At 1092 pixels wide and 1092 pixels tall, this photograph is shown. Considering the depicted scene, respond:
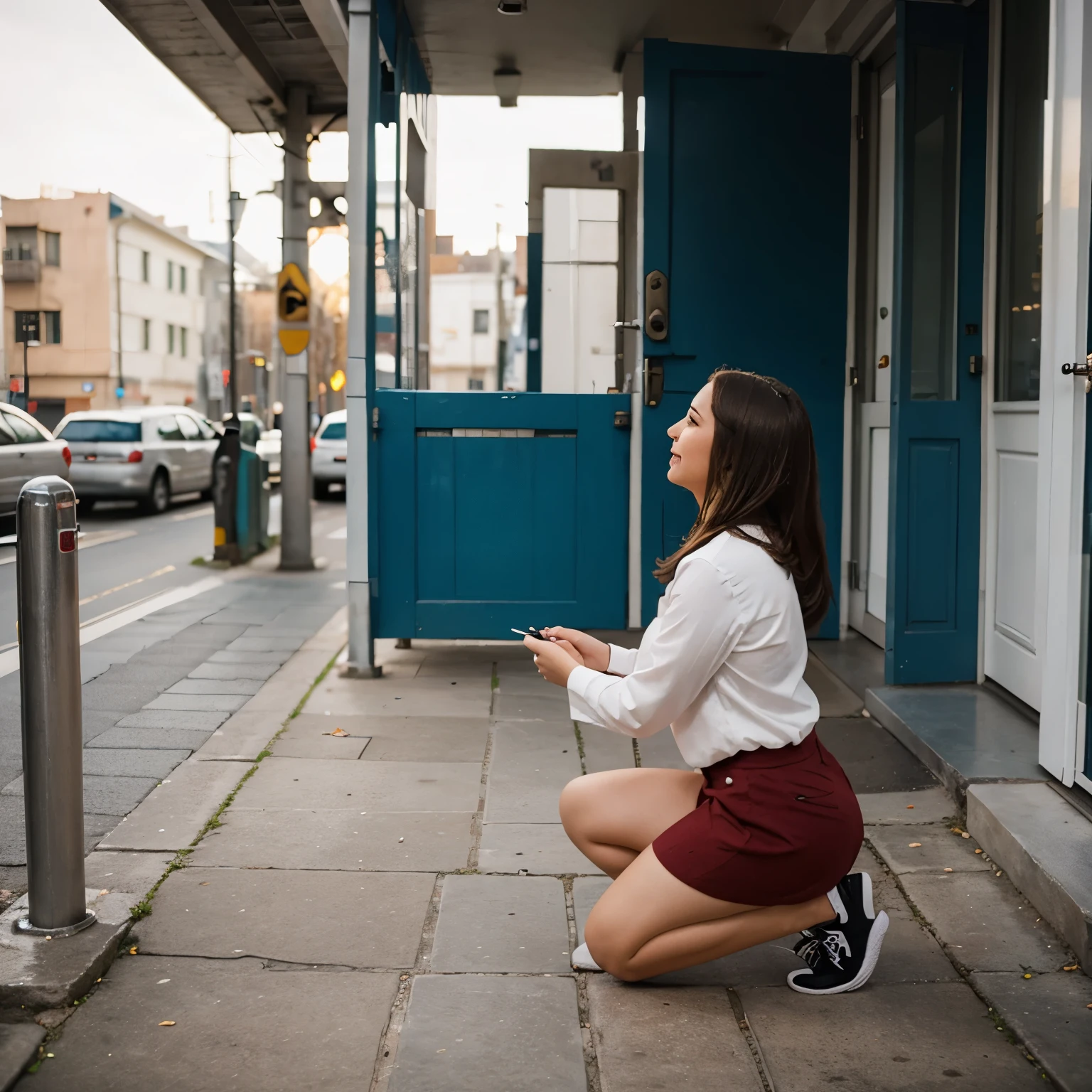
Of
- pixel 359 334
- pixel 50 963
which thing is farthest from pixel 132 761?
pixel 359 334

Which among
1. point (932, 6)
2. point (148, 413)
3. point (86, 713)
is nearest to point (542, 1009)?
point (86, 713)

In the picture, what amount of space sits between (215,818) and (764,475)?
2261mm

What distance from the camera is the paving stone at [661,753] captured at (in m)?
4.63

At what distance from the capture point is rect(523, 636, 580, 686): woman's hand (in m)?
2.72

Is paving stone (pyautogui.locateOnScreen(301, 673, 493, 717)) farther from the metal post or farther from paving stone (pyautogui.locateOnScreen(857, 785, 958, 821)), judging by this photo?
paving stone (pyautogui.locateOnScreen(857, 785, 958, 821))

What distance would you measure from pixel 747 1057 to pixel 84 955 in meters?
1.49

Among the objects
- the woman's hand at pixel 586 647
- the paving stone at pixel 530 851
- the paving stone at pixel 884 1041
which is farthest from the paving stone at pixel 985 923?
the woman's hand at pixel 586 647

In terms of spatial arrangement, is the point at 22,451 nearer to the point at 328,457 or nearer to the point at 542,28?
the point at 542,28

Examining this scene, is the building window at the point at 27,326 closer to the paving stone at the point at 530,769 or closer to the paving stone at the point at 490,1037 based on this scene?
the paving stone at the point at 530,769

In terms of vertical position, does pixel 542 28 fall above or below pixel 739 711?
above

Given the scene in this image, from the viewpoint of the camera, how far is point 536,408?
6.13 meters

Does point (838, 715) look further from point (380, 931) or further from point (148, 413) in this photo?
point (148, 413)

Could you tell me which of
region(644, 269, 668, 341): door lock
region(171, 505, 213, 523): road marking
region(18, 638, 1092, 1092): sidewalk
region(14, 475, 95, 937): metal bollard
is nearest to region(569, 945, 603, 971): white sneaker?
region(18, 638, 1092, 1092): sidewalk

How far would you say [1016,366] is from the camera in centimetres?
494
